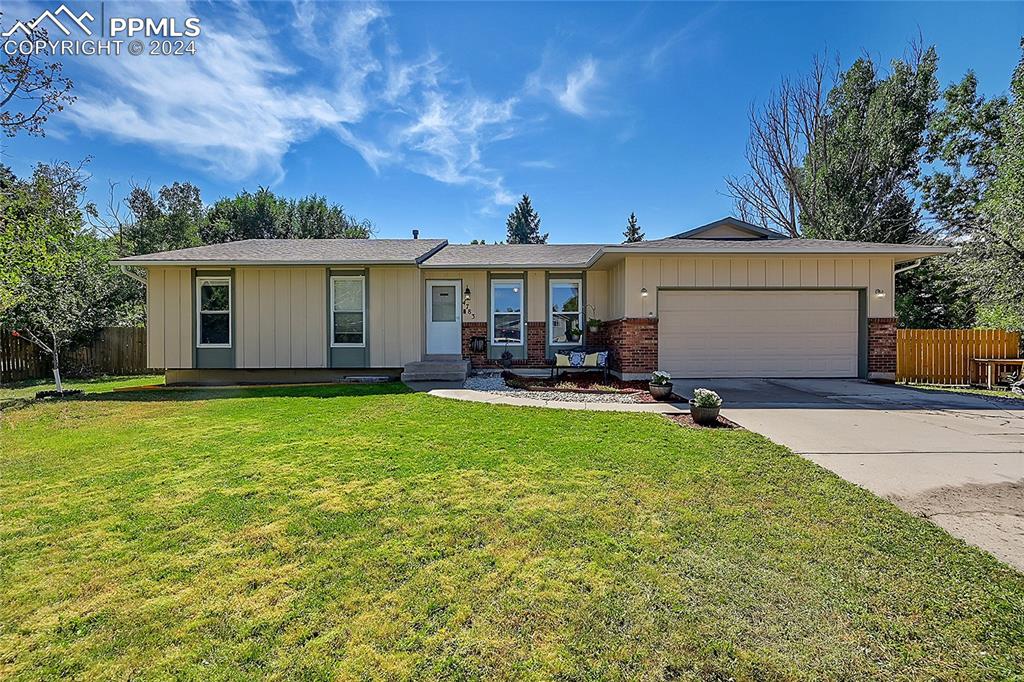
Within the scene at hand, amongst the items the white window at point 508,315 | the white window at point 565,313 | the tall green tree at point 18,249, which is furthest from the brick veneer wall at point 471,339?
the tall green tree at point 18,249

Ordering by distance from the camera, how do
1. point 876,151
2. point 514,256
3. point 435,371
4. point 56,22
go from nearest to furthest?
1. point 56,22
2. point 435,371
3. point 514,256
4. point 876,151

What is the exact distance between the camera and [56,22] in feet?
27.7

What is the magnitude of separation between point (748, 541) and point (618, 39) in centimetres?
1111

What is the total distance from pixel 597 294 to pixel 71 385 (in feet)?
45.8

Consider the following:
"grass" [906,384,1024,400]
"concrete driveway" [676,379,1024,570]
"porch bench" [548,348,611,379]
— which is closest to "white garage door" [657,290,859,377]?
"concrete driveway" [676,379,1024,570]

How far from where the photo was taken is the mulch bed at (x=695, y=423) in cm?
564

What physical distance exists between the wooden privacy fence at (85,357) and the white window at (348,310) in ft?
27.5

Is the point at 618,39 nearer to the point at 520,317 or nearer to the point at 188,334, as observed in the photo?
the point at 520,317

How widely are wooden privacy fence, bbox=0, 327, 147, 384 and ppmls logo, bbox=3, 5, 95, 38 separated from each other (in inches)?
312

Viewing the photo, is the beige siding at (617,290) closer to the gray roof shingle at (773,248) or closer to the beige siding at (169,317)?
the gray roof shingle at (773,248)

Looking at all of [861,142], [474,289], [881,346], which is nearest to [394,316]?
[474,289]

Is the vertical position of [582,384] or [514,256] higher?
[514,256]

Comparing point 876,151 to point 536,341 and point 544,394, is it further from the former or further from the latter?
point 544,394

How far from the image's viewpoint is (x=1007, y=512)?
10.6 ft
